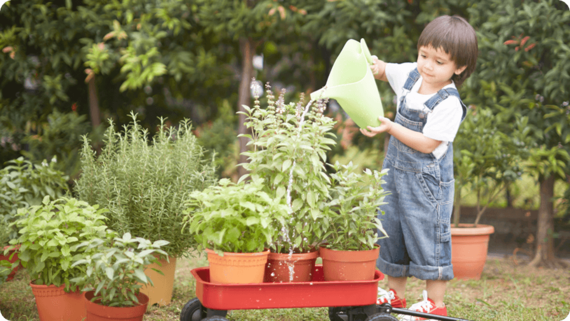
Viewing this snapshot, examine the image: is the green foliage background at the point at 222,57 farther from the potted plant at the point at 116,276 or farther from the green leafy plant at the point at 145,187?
the potted plant at the point at 116,276

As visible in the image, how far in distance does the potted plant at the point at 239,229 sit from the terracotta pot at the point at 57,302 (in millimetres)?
701

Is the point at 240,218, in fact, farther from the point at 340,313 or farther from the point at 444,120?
the point at 444,120

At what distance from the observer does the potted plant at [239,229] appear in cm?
171

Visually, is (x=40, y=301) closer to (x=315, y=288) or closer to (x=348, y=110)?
(x=315, y=288)

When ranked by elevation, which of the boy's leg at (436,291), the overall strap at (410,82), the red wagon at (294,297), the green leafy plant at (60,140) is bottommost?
the boy's leg at (436,291)

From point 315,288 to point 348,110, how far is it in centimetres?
79

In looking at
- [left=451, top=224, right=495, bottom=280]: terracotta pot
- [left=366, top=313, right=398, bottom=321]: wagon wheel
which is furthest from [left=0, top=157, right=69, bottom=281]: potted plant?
[left=451, top=224, right=495, bottom=280]: terracotta pot

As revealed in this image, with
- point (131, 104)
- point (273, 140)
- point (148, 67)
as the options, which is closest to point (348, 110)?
point (273, 140)

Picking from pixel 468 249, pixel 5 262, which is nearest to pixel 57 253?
pixel 5 262

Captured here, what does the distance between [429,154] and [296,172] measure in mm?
723

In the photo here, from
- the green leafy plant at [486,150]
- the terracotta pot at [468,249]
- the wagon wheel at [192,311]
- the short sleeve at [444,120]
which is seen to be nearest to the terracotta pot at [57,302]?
the wagon wheel at [192,311]

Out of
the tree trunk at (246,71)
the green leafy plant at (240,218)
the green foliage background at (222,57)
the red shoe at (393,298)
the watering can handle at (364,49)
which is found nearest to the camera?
the green leafy plant at (240,218)

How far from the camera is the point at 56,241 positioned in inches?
74.1

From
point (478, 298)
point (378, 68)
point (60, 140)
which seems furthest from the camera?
point (60, 140)
